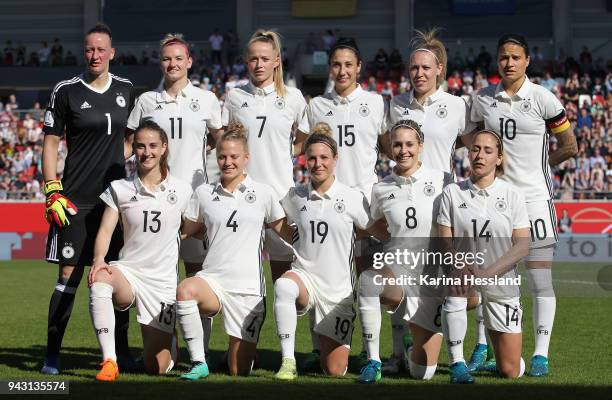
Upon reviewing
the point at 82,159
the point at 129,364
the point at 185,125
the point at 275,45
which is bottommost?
the point at 129,364

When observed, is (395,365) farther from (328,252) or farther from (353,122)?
(353,122)

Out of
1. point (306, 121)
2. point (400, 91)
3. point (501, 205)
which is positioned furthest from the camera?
point (400, 91)

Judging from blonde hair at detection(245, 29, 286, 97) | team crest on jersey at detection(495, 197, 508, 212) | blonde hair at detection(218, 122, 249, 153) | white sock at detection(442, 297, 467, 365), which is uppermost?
blonde hair at detection(245, 29, 286, 97)

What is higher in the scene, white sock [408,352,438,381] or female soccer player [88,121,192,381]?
female soccer player [88,121,192,381]

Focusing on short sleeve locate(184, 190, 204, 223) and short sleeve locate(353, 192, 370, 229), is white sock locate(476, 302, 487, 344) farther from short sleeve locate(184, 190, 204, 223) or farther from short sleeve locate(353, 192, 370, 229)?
short sleeve locate(184, 190, 204, 223)

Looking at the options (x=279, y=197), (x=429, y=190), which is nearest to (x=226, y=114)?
(x=279, y=197)

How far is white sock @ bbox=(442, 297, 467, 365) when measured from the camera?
20.5ft

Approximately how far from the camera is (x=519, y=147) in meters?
6.96

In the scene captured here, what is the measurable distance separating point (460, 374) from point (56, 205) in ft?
9.21

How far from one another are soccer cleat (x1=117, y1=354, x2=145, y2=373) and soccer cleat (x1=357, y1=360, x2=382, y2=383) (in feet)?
5.05

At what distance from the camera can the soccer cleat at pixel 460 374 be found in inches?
247

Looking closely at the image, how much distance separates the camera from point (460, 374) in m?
6.27

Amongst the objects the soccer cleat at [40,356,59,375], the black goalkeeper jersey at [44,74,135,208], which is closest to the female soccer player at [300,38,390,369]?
the black goalkeeper jersey at [44,74,135,208]

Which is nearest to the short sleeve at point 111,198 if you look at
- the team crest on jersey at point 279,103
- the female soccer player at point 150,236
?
the female soccer player at point 150,236
